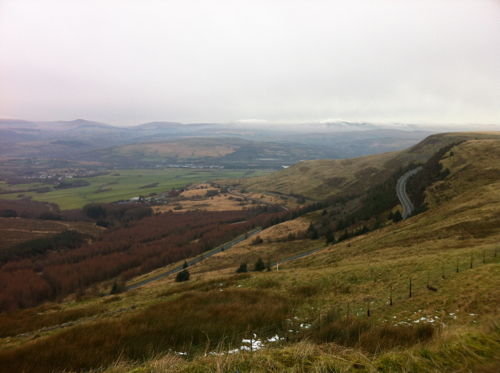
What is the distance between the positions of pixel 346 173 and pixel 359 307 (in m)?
149

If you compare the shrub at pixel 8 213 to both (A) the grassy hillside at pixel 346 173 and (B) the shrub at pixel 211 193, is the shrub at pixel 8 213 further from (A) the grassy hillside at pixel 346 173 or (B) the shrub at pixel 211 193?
(A) the grassy hillside at pixel 346 173

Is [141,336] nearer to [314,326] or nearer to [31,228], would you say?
[314,326]

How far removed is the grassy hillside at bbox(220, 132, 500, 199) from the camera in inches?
4776

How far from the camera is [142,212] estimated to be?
12019 centimetres

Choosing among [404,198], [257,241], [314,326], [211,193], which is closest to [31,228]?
[257,241]

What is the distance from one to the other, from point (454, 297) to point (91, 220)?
131613 mm

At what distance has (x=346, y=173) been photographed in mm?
148750

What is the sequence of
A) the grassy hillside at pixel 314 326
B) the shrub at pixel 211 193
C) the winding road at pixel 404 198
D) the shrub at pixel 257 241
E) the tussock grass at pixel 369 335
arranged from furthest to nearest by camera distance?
the shrub at pixel 211 193, the shrub at pixel 257 241, the winding road at pixel 404 198, the tussock grass at pixel 369 335, the grassy hillside at pixel 314 326

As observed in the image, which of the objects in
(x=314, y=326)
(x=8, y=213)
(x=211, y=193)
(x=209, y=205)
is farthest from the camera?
(x=211, y=193)

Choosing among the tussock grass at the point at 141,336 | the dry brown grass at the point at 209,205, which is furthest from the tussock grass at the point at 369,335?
the dry brown grass at the point at 209,205

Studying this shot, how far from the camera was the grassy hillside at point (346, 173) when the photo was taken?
12130 cm

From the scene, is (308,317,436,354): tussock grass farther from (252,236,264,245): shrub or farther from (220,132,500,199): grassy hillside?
(220,132,500,199): grassy hillside

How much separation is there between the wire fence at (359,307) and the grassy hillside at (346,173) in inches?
3923

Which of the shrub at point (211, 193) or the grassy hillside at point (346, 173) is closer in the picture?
the grassy hillside at point (346, 173)
